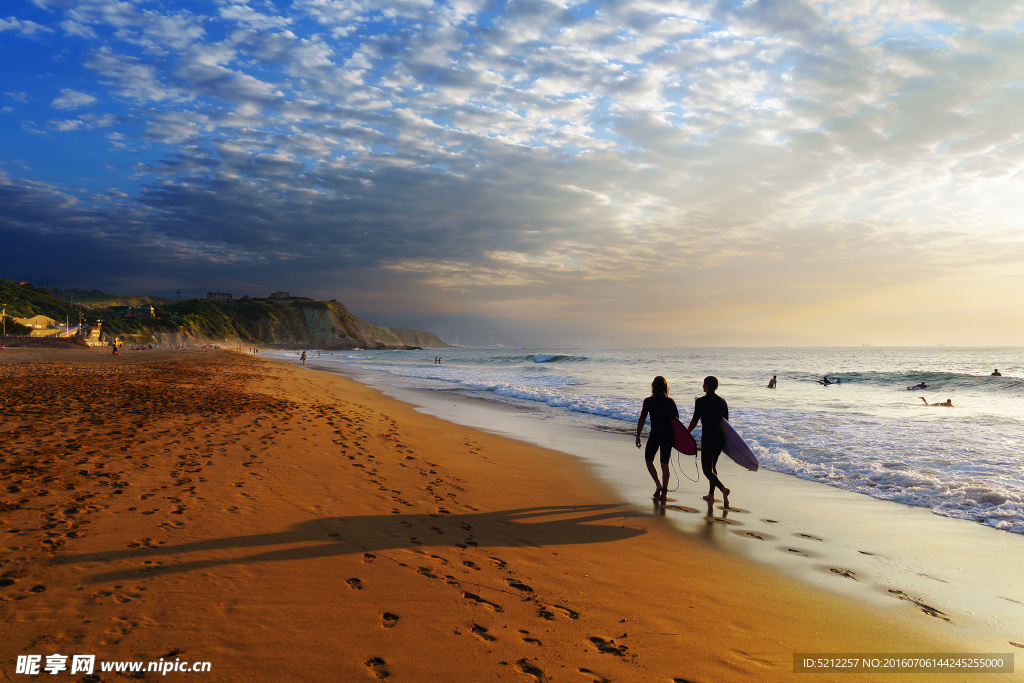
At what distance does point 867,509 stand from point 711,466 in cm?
256

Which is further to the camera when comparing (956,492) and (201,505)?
(956,492)

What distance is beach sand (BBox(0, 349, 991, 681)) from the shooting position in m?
3.12

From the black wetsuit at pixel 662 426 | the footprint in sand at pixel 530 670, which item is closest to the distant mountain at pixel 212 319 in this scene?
the black wetsuit at pixel 662 426

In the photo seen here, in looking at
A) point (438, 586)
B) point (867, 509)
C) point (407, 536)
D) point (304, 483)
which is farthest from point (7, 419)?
point (867, 509)

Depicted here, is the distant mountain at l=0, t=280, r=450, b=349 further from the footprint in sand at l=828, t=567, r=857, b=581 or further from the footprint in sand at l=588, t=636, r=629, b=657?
the footprint in sand at l=828, t=567, r=857, b=581

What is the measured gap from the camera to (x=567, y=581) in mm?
4496

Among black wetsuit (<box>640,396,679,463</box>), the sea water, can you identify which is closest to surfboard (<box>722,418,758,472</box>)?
black wetsuit (<box>640,396,679,463</box>)

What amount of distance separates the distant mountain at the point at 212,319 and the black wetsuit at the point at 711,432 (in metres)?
127

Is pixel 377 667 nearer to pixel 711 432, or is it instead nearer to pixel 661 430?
pixel 661 430

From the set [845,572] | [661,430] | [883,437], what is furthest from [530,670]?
[883,437]

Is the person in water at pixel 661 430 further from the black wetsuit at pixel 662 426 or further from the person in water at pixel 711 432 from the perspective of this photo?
the person in water at pixel 711 432

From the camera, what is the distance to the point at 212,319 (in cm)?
14212

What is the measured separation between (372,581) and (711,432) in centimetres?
561

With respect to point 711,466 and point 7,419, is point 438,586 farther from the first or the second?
point 7,419
